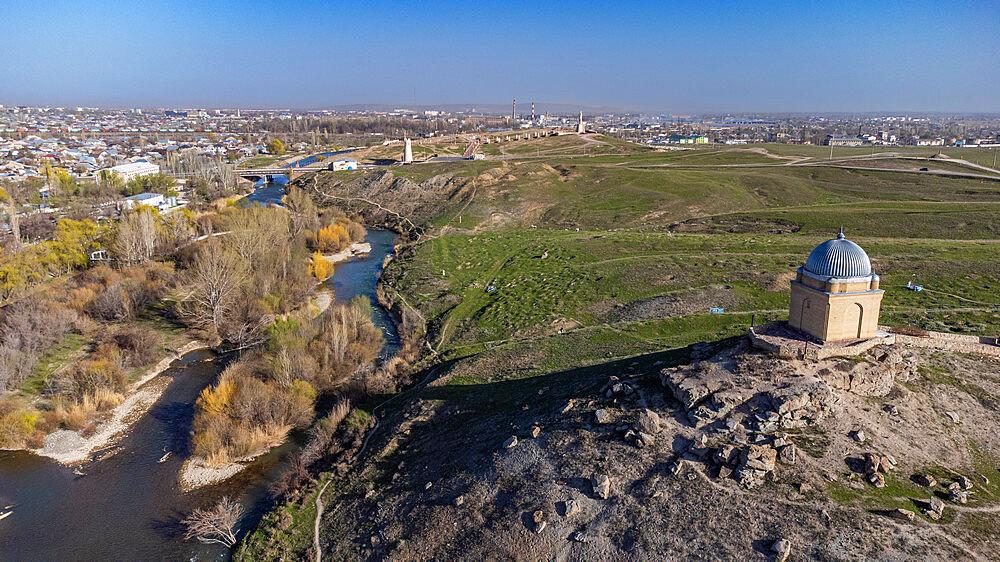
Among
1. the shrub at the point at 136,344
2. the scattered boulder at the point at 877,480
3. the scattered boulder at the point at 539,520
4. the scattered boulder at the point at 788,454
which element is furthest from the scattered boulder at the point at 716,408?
the shrub at the point at 136,344

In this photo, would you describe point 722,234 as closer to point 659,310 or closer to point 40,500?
point 659,310

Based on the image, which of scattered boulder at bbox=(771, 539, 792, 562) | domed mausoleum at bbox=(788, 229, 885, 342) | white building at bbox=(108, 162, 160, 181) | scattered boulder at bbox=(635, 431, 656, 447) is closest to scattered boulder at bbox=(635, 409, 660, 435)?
scattered boulder at bbox=(635, 431, 656, 447)

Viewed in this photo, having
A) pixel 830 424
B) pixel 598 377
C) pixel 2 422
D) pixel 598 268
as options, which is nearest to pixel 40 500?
pixel 2 422

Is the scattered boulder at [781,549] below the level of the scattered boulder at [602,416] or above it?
below

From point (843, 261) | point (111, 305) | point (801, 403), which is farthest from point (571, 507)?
point (111, 305)

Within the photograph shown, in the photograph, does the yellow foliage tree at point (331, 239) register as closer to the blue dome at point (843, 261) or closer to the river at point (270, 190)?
the river at point (270, 190)

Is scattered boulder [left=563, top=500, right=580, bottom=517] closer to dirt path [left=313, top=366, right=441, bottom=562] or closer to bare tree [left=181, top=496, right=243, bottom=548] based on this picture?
dirt path [left=313, top=366, right=441, bottom=562]
